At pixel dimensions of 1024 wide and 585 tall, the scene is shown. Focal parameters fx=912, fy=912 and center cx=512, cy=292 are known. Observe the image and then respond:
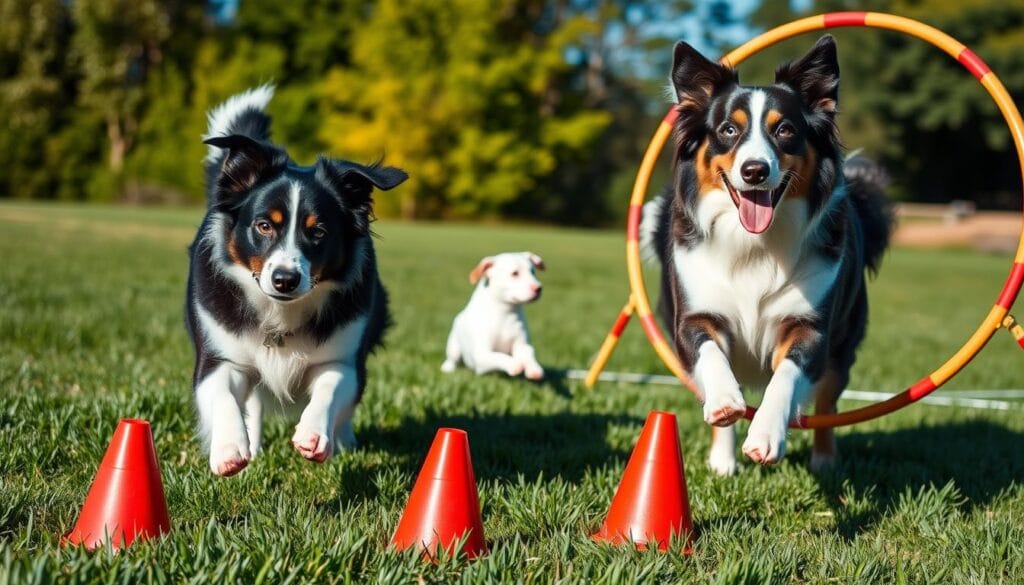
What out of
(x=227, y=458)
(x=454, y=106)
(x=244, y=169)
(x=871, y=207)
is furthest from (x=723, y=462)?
(x=454, y=106)

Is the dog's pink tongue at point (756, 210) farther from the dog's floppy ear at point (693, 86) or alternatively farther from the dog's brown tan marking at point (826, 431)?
the dog's brown tan marking at point (826, 431)

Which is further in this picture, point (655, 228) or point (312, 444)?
point (655, 228)

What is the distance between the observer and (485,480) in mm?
4027

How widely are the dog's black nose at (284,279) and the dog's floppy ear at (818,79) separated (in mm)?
2350

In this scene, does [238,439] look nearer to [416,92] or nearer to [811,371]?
[811,371]

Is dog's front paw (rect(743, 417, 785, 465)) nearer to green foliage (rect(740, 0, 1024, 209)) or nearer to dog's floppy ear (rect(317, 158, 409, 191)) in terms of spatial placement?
dog's floppy ear (rect(317, 158, 409, 191))

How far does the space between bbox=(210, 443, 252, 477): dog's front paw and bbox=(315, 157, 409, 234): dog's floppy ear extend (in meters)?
1.22

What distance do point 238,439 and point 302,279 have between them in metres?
0.67

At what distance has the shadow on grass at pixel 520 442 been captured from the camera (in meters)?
Result: 4.41

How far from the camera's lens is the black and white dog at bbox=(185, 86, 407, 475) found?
382 cm

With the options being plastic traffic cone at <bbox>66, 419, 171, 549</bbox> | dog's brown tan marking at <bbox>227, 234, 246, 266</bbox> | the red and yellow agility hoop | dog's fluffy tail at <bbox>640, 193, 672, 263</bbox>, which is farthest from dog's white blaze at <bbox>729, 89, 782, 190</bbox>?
plastic traffic cone at <bbox>66, 419, 171, 549</bbox>

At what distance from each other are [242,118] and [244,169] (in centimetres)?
119

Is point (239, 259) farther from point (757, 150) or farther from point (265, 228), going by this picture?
point (757, 150)

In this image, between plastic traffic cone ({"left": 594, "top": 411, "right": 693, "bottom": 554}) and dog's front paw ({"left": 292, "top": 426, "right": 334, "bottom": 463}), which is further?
dog's front paw ({"left": 292, "top": 426, "right": 334, "bottom": 463})
